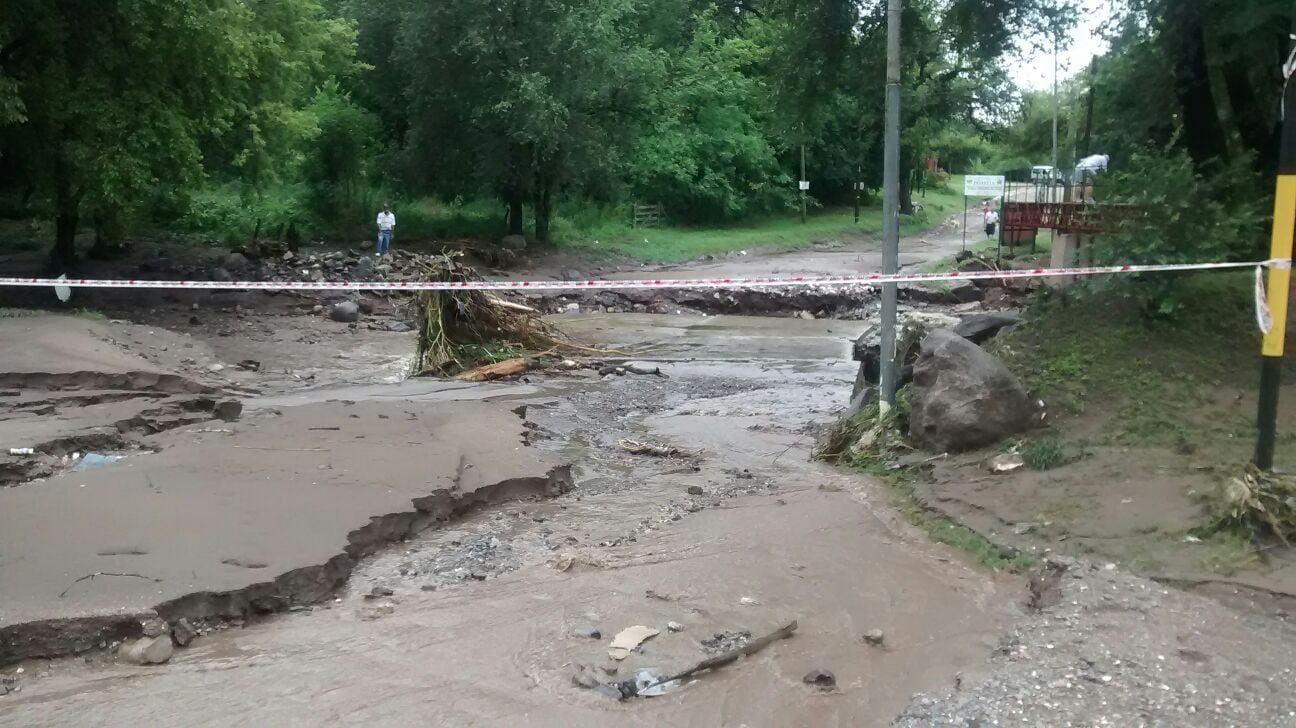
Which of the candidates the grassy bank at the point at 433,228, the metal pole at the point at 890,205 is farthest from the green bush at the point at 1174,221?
the grassy bank at the point at 433,228

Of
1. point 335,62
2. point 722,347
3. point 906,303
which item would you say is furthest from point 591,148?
point 722,347

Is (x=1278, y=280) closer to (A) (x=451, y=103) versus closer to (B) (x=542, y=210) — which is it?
(A) (x=451, y=103)

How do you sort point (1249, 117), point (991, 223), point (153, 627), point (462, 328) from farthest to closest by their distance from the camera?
point (991, 223)
point (462, 328)
point (1249, 117)
point (153, 627)

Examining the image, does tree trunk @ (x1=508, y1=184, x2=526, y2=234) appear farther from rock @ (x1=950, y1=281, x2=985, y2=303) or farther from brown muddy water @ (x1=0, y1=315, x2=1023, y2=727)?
brown muddy water @ (x1=0, y1=315, x2=1023, y2=727)

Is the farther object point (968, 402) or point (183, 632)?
point (968, 402)

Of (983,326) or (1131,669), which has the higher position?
(983,326)

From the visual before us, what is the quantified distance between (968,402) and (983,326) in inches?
105

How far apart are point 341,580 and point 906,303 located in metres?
23.3

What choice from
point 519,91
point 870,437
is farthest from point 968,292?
point 870,437

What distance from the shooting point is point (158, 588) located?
18.6 ft

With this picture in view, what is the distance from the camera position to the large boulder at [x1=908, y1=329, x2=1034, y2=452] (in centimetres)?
880

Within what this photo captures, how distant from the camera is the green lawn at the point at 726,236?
3891cm


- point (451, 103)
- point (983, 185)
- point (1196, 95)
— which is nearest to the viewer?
point (1196, 95)

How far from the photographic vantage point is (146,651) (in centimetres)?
525
